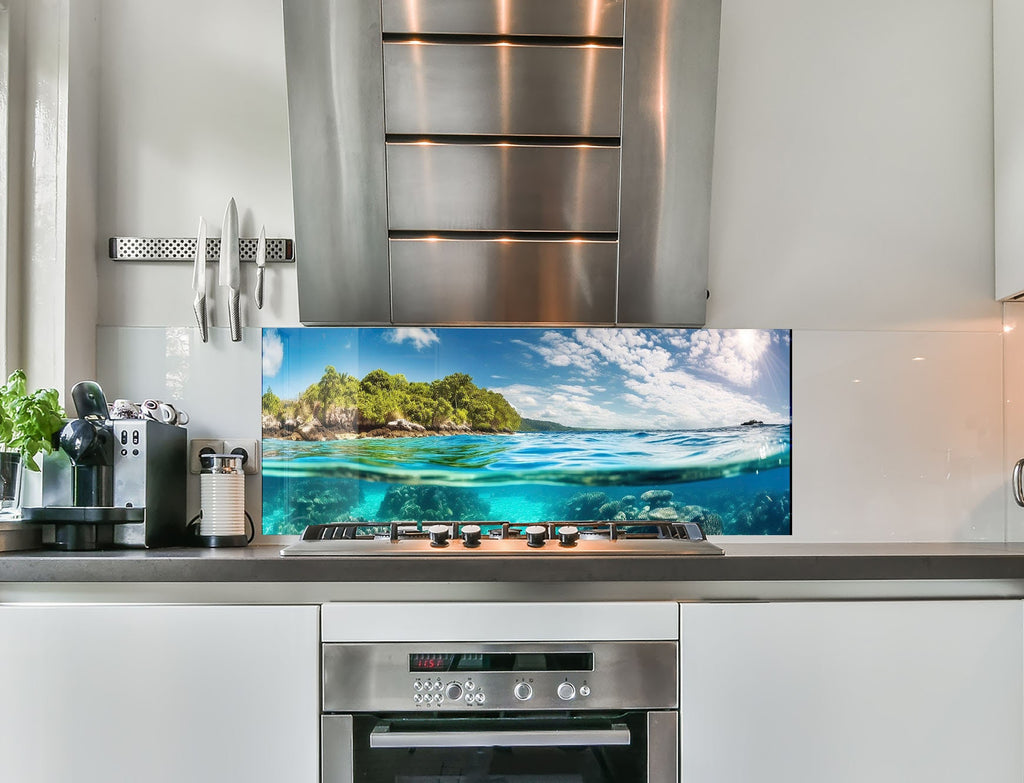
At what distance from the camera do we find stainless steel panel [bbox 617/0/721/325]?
73.9 inches

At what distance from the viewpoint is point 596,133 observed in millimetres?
1908

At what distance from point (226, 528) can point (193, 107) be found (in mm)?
1084

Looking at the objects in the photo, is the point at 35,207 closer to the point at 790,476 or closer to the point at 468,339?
the point at 468,339

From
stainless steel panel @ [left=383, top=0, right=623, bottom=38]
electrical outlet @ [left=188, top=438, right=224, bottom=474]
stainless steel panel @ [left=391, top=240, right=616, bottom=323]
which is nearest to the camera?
stainless steel panel @ [left=383, top=0, right=623, bottom=38]

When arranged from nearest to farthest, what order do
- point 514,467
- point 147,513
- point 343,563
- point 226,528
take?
1. point 343,563
2. point 147,513
3. point 226,528
4. point 514,467

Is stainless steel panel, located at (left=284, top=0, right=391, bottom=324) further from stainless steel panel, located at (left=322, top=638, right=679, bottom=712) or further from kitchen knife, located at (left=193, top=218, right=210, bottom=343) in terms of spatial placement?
stainless steel panel, located at (left=322, top=638, right=679, bottom=712)

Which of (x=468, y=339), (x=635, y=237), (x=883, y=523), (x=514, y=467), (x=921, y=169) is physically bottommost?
(x=883, y=523)

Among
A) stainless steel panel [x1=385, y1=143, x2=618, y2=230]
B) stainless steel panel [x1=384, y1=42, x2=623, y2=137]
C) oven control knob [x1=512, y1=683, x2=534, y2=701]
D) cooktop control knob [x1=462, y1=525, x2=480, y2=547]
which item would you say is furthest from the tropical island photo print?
oven control knob [x1=512, y1=683, x2=534, y2=701]

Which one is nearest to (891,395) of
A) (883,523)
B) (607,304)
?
(883,523)

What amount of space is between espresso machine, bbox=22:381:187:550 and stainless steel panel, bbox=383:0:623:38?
108 cm

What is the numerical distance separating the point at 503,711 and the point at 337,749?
1.02ft

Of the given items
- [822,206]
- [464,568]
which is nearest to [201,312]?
[464,568]

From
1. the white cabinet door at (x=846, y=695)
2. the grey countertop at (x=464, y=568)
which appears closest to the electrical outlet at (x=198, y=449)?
the grey countertop at (x=464, y=568)

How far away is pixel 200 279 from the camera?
2025 millimetres
